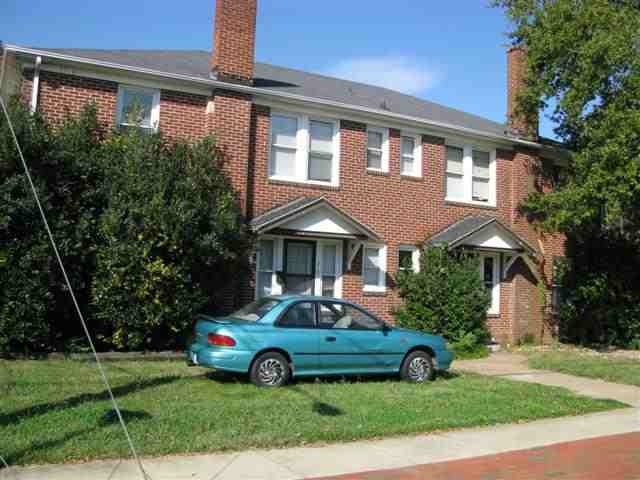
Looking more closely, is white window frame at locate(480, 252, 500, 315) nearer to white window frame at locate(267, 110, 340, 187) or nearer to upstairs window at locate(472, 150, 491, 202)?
upstairs window at locate(472, 150, 491, 202)

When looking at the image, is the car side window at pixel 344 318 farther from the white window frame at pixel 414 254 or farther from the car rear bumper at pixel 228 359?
the white window frame at pixel 414 254

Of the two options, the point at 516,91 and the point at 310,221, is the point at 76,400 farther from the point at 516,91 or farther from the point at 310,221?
the point at 516,91

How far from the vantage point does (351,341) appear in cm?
1134

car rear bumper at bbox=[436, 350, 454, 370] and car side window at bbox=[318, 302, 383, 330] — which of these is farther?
car rear bumper at bbox=[436, 350, 454, 370]

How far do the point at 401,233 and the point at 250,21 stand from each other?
634 cm

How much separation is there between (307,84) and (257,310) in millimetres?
9364

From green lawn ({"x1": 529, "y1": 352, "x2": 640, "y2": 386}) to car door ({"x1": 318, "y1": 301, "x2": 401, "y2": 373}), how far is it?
185 inches

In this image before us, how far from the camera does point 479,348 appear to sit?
17.1 metres

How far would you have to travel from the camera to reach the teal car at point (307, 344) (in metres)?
10.5

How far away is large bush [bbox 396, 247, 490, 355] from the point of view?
16969mm

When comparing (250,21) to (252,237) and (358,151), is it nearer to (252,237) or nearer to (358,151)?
(358,151)

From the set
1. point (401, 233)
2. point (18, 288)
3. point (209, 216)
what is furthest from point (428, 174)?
point (18, 288)

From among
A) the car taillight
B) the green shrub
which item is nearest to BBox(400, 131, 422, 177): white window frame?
the green shrub

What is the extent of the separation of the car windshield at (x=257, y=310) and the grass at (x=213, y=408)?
3.31ft
